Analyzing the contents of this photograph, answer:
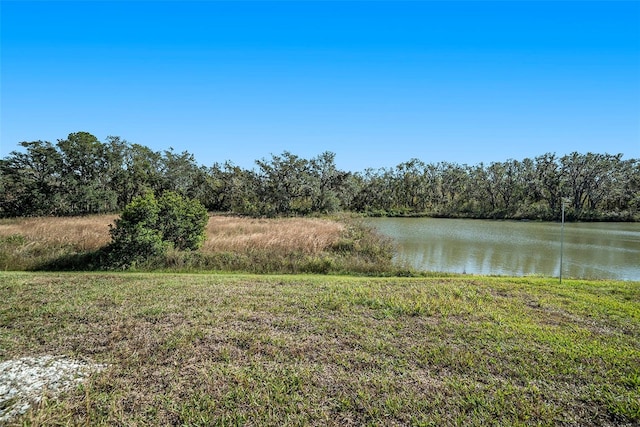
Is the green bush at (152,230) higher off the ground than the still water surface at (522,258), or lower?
higher

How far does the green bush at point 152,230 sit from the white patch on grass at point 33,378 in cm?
665

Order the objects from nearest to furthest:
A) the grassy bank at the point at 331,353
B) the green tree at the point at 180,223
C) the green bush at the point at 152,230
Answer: the grassy bank at the point at 331,353, the green bush at the point at 152,230, the green tree at the point at 180,223

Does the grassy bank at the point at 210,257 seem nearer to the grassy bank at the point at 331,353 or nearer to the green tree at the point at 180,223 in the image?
the green tree at the point at 180,223

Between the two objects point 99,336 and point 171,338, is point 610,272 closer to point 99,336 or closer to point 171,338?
point 171,338

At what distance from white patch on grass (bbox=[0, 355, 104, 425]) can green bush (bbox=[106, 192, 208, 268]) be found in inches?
262

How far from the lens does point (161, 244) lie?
10586 mm

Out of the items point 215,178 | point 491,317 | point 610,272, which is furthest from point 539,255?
point 215,178

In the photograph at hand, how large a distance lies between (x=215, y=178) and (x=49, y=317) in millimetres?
38304

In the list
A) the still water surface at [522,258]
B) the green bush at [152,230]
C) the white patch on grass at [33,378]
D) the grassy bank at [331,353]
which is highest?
the green bush at [152,230]


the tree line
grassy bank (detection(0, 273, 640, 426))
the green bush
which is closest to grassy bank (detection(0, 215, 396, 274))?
the green bush

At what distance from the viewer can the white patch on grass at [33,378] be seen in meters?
3.17

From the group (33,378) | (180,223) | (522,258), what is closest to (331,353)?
(33,378)

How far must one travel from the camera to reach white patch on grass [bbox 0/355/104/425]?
10.4 feet

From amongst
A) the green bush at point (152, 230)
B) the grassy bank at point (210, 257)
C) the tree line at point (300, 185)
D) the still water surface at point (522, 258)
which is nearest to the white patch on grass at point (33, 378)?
the grassy bank at point (210, 257)
